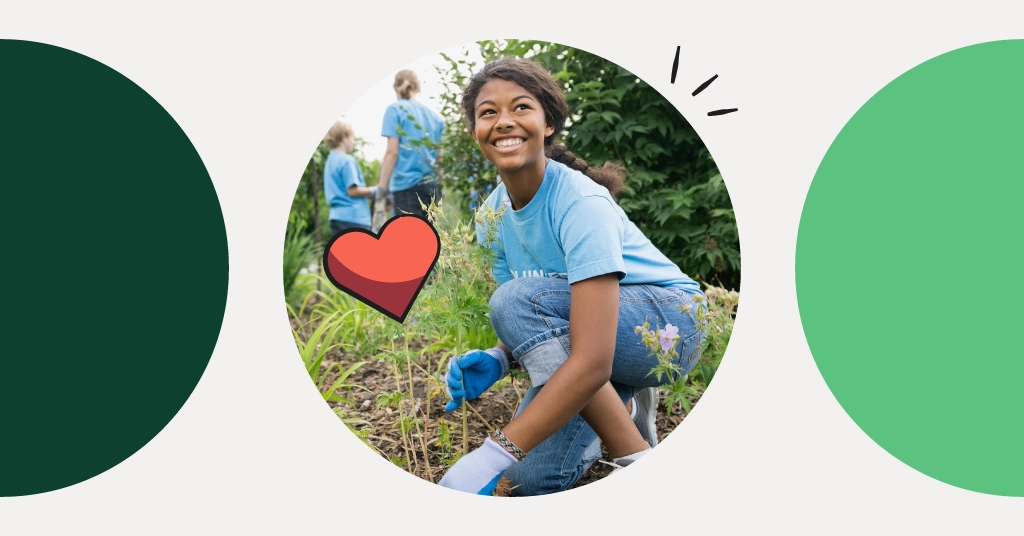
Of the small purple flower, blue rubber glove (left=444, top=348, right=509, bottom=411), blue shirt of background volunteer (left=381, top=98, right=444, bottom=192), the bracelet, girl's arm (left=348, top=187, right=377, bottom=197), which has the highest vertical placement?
blue shirt of background volunteer (left=381, top=98, right=444, bottom=192)

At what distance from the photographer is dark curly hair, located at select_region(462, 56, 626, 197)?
89.2 inches

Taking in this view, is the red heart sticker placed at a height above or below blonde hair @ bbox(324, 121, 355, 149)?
below

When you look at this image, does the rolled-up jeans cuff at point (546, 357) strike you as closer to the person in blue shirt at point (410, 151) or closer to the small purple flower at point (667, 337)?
the small purple flower at point (667, 337)

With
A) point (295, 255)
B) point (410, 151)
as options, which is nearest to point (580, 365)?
point (410, 151)

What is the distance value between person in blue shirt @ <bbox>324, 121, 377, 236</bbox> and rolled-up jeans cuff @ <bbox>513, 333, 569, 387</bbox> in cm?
98

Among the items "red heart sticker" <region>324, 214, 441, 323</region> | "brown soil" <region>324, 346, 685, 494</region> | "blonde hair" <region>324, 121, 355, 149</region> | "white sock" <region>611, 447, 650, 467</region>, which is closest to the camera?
"red heart sticker" <region>324, 214, 441, 323</region>

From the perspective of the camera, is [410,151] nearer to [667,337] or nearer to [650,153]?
[650,153]
